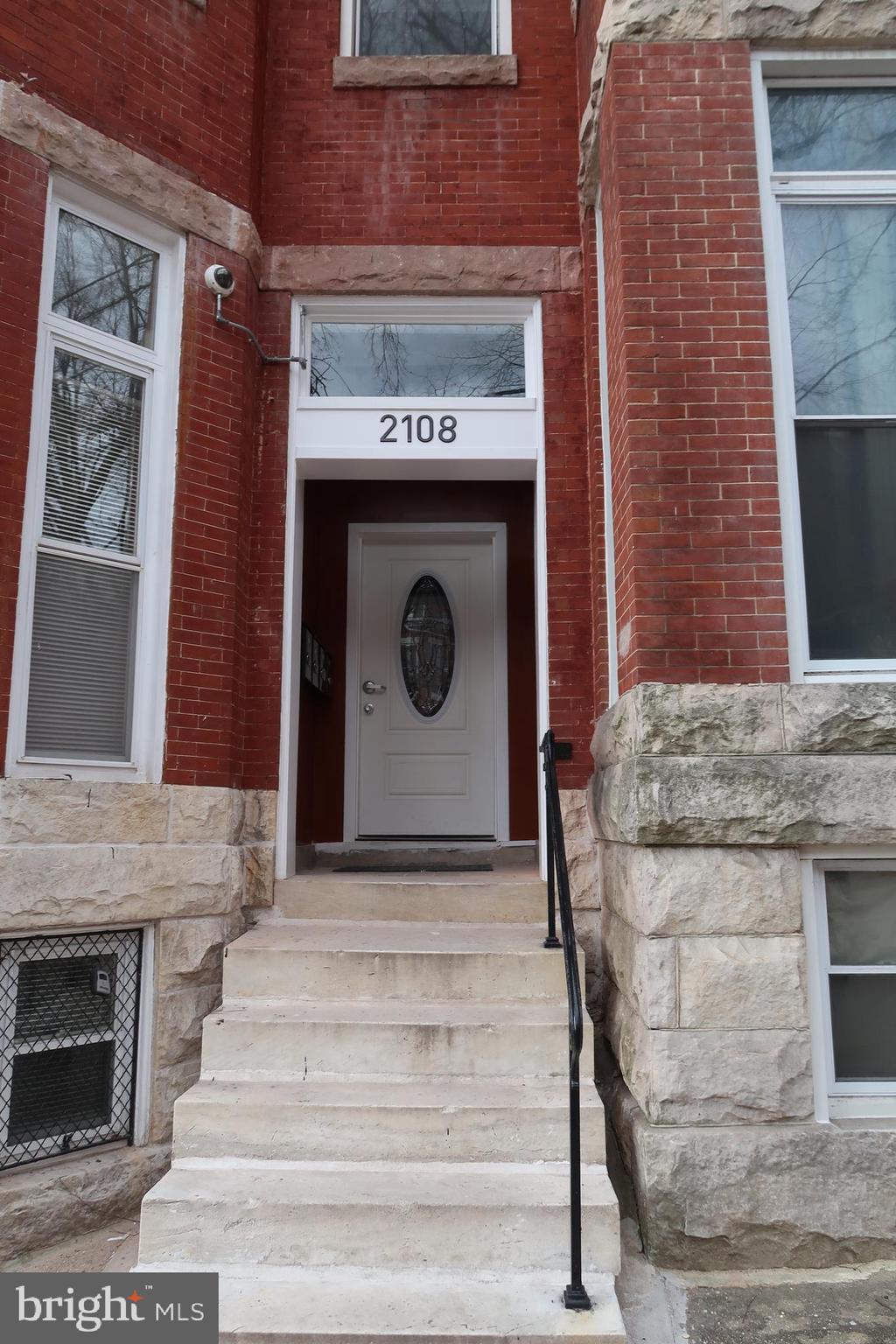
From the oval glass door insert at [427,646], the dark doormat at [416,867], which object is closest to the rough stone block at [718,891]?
the dark doormat at [416,867]

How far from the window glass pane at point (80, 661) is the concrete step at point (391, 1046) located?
4.73 ft

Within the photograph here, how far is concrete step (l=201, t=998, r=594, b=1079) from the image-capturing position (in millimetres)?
3803

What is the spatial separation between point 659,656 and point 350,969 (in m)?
1.95

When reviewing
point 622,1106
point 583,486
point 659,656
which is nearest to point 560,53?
point 583,486

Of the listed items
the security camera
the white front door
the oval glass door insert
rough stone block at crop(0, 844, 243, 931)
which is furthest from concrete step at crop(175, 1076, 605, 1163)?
the security camera

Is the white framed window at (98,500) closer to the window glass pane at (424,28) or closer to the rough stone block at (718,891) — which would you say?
the window glass pane at (424,28)

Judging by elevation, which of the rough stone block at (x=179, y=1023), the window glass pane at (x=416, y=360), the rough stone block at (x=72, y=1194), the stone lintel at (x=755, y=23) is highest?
the stone lintel at (x=755, y=23)

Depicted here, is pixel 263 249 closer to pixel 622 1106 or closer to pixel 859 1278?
pixel 622 1106

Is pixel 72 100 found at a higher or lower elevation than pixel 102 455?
higher

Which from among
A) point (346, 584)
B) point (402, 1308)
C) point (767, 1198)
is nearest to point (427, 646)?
point (346, 584)

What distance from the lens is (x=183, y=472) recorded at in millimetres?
4754

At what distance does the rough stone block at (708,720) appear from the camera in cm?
366

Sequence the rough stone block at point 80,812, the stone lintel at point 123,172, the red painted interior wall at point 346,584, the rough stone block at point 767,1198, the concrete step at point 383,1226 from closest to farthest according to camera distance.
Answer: the concrete step at point 383,1226, the rough stone block at point 767,1198, the rough stone block at point 80,812, the stone lintel at point 123,172, the red painted interior wall at point 346,584

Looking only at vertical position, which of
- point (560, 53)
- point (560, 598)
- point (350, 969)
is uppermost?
point (560, 53)
